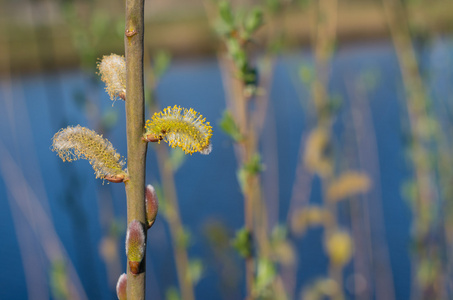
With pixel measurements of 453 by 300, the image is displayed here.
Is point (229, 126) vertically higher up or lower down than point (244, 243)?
higher up

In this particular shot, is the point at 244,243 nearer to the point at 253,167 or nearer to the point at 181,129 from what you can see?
the point at 253,167

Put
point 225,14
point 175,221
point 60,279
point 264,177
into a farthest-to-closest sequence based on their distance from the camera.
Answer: point 264,177 → point 60,279 → point 175,221 → point 225,14

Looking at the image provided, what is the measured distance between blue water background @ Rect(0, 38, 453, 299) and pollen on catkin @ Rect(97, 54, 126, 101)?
35.2 inches

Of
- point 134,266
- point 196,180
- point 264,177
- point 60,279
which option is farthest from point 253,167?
point 196,180

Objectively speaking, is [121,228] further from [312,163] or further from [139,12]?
[139,12]

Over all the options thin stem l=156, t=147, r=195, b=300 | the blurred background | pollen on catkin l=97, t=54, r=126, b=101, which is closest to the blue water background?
the blurred background

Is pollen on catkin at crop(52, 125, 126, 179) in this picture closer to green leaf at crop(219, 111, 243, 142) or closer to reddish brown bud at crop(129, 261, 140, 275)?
reddish brown bud at crop(129, 261, 140, 275)

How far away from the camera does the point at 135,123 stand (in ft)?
0.89

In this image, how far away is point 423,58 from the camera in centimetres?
122

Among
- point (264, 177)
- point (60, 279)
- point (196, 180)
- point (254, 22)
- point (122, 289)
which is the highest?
point (196, 180)

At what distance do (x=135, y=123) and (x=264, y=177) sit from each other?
Answer: 139 cm

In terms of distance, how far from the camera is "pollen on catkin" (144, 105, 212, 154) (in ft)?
0.96

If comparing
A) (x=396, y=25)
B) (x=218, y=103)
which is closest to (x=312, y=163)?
(x=396, y=25)

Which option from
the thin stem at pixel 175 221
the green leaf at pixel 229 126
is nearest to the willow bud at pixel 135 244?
the green leaf at pixel 229 126
